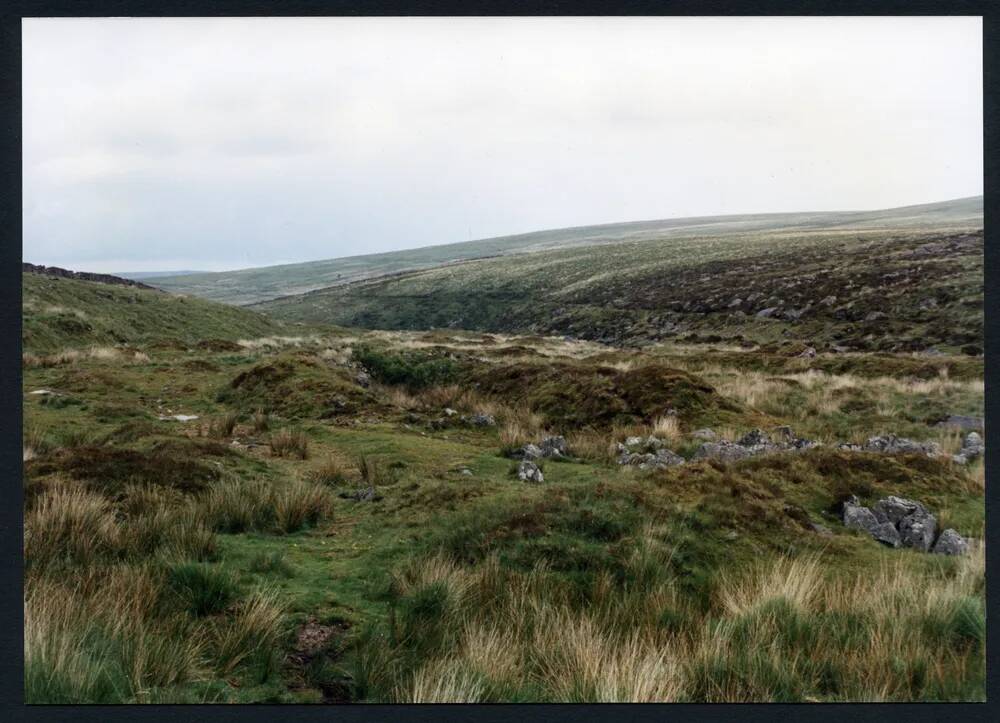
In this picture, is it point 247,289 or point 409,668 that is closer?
point 409,668

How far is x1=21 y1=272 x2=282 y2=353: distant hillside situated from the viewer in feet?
76.7

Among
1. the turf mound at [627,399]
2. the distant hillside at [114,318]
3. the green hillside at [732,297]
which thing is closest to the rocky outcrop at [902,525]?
the green hillside at [732,297]

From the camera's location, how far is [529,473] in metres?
7.53

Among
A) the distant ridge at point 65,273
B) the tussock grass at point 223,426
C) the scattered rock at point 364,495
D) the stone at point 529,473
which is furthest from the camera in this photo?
the distant ridge at point 65,273

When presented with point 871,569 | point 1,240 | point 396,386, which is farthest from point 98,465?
point 396,386

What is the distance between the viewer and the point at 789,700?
3.87 m

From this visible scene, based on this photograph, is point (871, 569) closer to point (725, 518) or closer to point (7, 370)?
point (725, 518)

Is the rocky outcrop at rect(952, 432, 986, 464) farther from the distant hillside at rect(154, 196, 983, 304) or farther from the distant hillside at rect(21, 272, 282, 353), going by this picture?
the distant hillside at rect(154, 196, 983, 304)

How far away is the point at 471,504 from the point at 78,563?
11.2 ft

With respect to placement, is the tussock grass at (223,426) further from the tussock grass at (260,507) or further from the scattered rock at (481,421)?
the scattered rock at (481,421)

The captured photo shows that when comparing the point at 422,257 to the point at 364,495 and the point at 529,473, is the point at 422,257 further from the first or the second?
the point at 364,495

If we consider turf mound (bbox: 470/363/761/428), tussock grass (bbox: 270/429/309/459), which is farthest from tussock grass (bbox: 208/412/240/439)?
turf mound (bbox: 470/363/761/428)

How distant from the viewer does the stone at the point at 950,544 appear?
5.42 m

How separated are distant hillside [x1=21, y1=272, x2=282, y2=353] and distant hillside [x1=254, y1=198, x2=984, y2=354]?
11.5 m
